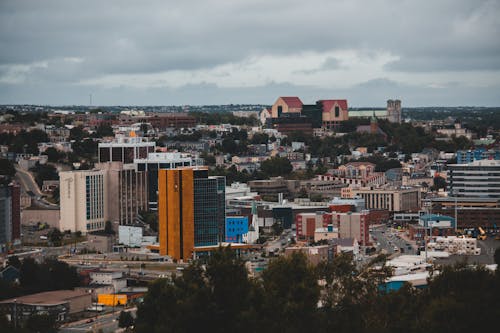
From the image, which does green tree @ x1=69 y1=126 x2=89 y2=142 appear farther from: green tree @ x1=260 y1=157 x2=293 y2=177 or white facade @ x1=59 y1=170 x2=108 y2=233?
white facade @ x1=59 y1=170 x2=108 y2=233

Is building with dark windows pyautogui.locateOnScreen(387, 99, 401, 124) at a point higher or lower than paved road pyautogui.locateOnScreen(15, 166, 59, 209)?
higher

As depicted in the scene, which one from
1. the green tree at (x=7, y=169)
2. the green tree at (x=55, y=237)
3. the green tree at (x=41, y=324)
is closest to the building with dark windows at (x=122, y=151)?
the green tree at (x=7, y=169)

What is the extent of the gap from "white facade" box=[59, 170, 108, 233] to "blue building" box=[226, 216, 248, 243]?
4.62 metres

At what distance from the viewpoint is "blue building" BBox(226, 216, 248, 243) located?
3366 cm

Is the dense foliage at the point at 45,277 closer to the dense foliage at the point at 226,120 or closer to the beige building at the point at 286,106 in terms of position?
the beige building at the point at 286,106

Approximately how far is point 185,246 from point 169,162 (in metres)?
8.04

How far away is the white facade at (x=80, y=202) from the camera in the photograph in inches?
1415

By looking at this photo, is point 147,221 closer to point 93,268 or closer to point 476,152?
point 93,268

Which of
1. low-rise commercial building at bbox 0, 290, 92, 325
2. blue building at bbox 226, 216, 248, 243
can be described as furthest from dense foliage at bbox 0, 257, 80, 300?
blue building at bbox 226, 216, 248, 243

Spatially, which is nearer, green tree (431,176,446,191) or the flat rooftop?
the flat rooftop

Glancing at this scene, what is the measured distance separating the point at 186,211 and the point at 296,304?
1286 centimetres

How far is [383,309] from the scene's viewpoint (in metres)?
18.6

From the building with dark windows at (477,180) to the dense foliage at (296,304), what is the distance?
2213cm

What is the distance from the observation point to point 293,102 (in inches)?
2896
